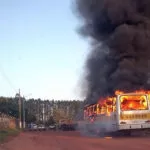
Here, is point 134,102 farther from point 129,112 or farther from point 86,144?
point 86,144

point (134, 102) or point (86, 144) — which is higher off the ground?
point (134, 102)

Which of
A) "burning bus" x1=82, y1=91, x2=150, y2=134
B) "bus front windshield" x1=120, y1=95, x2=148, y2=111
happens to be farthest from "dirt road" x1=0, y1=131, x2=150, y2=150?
"bus front windshield" x1=120, y1=95, x2=148, y2=111

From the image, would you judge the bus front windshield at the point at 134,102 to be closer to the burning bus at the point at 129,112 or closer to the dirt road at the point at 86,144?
the burning bus at the point at 129,112

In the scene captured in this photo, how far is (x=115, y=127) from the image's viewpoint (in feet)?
81.1

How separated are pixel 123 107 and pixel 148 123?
64.7 inches

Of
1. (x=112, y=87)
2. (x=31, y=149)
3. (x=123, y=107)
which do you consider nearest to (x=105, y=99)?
(x=112, y=87)

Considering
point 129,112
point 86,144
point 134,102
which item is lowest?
point 86,144

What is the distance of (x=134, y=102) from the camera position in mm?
24844

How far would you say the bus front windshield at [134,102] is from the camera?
2459 centimetres

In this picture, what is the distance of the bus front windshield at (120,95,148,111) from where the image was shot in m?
24.6

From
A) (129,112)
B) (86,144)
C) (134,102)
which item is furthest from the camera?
(134,102)

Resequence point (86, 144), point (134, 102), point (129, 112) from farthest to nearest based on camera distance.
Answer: point (134, 102), point (129, 112), point (86, 144)

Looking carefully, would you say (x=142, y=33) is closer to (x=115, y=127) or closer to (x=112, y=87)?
(x=112, y=87)

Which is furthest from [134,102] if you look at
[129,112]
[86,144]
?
[86,144]
